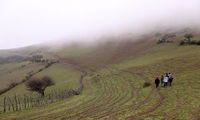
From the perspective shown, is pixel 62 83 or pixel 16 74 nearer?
pixel 62 83

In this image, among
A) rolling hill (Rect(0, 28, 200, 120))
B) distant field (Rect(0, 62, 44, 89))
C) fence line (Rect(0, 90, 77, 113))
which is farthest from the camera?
distant field (Rect(0, 62, 44, 89))

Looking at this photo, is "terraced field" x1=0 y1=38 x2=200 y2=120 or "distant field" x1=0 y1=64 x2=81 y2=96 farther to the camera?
"distant field" x1=0 y1=64 x2=81 y2=96

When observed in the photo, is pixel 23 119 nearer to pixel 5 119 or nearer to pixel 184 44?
pixel 5 119

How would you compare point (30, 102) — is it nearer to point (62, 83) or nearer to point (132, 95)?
point (62, 83)

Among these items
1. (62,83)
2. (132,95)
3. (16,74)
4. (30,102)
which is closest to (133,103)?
(132,95)

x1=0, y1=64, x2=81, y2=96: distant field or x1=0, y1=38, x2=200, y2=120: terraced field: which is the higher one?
x1=0, y1=38, x2=200, y2=120: terraced field

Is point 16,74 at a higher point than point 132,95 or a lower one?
lower

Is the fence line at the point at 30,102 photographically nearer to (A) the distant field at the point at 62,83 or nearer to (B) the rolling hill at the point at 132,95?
(B) the rolling hill at the point at 132,95

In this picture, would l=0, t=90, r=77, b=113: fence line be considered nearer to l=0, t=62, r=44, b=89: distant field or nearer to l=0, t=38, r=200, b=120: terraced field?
l=0, t=38, r=200, b=120: terraced field

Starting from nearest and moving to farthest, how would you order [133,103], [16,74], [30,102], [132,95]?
1. [133,103]
2. [132,95]
3. [30,102]
4. [16,74]

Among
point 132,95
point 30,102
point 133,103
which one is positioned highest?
point 133,103

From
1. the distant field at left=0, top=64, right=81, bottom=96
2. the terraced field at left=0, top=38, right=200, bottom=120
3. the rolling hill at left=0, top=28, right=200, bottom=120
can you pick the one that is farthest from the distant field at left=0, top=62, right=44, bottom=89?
the terraced field at left=0, top=38, right=200, bottom=120

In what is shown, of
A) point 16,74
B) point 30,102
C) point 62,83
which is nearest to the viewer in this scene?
point 30,102

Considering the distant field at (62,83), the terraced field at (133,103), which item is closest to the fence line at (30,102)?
the terraced field at (133,103)
